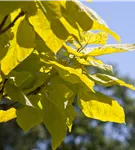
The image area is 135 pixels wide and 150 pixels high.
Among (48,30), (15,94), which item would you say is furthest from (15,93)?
(48,30)

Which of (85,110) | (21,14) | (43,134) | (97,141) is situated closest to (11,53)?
(21,14)

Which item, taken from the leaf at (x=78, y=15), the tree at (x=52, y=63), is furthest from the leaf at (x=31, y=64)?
the leaf at (x=78, y=15)

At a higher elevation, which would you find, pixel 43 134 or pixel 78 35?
pixel 78 35

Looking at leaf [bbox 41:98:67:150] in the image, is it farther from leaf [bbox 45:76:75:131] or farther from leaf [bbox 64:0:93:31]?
leaf [bbox 64:0:93:31]

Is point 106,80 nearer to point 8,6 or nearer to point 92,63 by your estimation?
point 92,63

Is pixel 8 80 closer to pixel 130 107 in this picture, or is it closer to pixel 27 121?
pixel 27 121

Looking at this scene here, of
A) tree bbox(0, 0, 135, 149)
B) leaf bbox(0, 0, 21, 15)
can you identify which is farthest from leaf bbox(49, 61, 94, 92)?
leaf bbox(0, 0, 21, 15)
